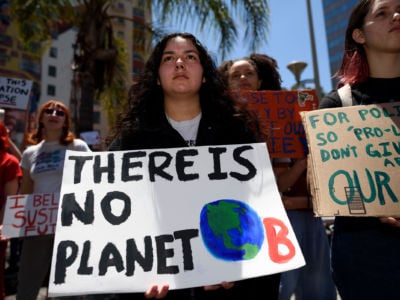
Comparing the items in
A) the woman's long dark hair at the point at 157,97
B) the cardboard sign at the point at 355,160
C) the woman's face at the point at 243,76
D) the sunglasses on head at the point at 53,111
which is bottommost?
the cardboard sign at the point at 355,160

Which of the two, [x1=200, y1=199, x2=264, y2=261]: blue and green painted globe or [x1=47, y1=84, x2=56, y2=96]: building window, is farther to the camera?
[x1=47, y1=84, x2=56, y2=96]: building window

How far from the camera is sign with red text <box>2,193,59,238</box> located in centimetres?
230

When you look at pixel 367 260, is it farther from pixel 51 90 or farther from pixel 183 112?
pixel 51 90

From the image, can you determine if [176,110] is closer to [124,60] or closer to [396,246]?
[396,246]

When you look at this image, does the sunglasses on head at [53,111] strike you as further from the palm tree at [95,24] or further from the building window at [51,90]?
the building window at [51,90]

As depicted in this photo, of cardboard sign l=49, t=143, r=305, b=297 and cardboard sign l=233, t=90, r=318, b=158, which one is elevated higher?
cardboard sign l=233, t=90, r=318, b=158

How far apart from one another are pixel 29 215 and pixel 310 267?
1819mm

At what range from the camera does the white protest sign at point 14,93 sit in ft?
12.3

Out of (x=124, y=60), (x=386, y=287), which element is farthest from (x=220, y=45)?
(x=386, y=287)

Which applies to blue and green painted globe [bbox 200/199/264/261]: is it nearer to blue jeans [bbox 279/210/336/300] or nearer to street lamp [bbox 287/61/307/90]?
blue jeans [bbox 279/210/336/300]

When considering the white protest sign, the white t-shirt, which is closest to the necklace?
the white t-shirt

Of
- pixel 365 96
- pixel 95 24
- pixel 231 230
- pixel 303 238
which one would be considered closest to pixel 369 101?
pixel 365 96

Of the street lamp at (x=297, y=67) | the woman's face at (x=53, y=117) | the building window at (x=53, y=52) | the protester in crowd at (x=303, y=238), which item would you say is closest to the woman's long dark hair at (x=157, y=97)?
the protester in crowd at (x=303, y=238)

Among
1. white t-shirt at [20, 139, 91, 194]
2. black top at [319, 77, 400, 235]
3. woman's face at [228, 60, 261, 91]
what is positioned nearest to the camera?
black top at [319, 77, 400, 235]
